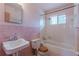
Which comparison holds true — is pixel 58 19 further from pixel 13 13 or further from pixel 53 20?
pixel 13 13

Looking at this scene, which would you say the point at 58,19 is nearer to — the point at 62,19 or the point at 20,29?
the point at 62,19

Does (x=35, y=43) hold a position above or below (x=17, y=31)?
below

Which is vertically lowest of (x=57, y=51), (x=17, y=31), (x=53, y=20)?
(x=57, y=51)

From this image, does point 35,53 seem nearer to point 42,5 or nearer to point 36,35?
point 36,35

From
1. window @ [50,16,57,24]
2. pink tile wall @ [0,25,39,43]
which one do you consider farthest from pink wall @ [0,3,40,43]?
window @ [50,16,57,24]

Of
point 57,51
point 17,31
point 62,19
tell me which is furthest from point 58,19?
point 17,31

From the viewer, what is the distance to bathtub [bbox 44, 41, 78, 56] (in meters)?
1.31

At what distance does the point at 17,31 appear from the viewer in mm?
1323

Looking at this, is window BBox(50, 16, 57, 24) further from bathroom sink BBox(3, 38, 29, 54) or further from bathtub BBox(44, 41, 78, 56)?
bathroom sink BBox(3, 38, 29, 54)

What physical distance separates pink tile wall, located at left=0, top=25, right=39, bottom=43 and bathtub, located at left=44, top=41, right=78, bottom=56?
0.20 metres

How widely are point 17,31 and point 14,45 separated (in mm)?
158

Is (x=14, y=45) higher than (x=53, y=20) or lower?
lower

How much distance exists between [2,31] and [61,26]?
2.16 ft

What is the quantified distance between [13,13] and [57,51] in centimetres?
65
